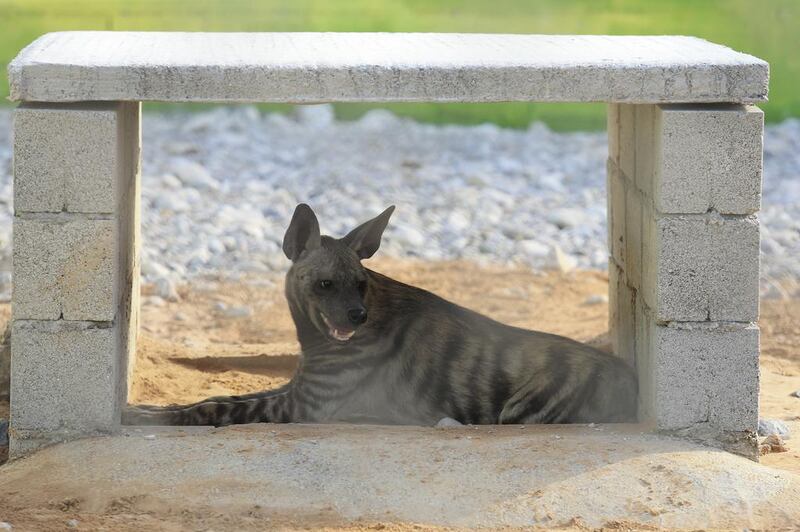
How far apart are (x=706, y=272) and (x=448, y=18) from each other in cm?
939

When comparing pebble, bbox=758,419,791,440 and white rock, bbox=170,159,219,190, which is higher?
white rock, bbox=170,159,219,190

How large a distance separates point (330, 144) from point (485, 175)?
205cm

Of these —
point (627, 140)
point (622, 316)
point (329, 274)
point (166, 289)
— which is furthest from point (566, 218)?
point (329, 274)

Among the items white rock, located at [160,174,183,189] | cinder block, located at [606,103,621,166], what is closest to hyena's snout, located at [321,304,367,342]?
cinder block, located at [606,103,621,166]

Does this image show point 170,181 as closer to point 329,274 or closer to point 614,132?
point 614,132

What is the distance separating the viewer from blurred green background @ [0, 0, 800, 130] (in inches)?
559

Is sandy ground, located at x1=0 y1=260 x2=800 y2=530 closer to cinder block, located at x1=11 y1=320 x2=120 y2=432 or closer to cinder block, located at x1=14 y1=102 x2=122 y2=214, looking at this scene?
cinder block, located at x1=11 y1=320 x2=120 y2=432

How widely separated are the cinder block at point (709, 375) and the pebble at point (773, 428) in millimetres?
675

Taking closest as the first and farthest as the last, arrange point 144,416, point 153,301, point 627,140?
point 144,416
point 627,140
point 153,301

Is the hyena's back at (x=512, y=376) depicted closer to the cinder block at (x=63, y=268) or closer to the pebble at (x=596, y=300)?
the cinder block at (x=63, y=268)

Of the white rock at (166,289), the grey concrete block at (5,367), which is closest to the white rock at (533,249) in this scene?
the white rock at (166,289)

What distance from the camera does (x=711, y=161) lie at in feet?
18.5

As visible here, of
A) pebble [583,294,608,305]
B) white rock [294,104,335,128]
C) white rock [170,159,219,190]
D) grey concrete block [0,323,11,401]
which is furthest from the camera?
white rock [294,104,335,128]

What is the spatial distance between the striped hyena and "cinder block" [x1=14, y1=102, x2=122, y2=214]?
116 cm
